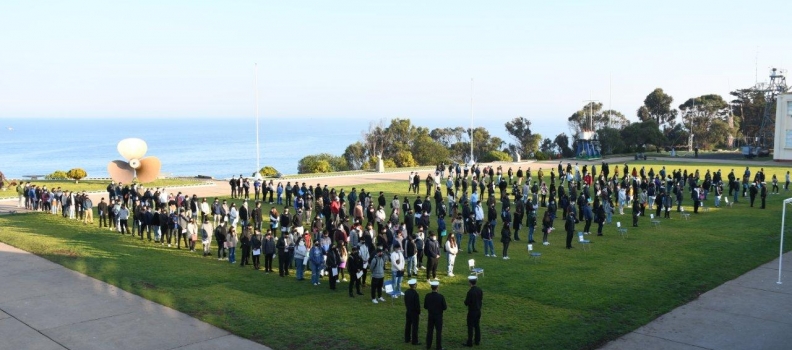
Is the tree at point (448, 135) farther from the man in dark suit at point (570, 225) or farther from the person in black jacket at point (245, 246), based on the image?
the person in black jacket at point (245, 246)

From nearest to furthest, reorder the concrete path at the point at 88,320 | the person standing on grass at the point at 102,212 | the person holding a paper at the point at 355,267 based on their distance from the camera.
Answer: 1. the concrete path at the point at 88,320
2. the person holding a paper at the point at 355,267
3. the person standing on grass at the point at 102,212

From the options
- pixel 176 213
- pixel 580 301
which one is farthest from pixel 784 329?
pixel 176 213

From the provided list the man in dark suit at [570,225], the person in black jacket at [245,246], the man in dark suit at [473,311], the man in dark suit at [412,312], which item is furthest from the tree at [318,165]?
the man in dark suit at [473,311]

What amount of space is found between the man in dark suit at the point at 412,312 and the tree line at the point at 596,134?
45025mm

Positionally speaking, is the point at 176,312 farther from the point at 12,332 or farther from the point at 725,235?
the point at 725,235

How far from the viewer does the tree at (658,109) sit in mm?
89812

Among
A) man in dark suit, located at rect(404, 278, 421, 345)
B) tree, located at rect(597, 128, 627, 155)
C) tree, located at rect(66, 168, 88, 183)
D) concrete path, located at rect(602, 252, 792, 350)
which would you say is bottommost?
concrete path, located at rect(602, 252, 792, 350)

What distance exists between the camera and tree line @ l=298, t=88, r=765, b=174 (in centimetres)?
6738

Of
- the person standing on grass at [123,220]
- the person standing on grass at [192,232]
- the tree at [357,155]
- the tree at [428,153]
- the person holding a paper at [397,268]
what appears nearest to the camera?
the person holding a paper at [397,268]

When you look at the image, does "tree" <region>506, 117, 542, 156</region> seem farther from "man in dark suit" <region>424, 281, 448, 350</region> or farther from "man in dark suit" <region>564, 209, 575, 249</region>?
"man in dark suit" <region>424, 281, 448, 350</region>

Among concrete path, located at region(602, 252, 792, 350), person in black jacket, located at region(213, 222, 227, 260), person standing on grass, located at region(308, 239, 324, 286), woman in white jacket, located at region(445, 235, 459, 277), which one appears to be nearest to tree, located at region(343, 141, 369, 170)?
person in black jacket, located at region(213, 222, 227, 260)

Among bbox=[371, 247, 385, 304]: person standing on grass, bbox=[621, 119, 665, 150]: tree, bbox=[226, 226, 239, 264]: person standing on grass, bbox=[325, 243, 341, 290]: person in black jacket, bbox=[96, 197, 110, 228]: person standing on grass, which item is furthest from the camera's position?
bbox=[621, 119, 665, 150]: tree

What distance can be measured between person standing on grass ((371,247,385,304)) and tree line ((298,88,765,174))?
1668 inches

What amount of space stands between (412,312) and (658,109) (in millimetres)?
86772
